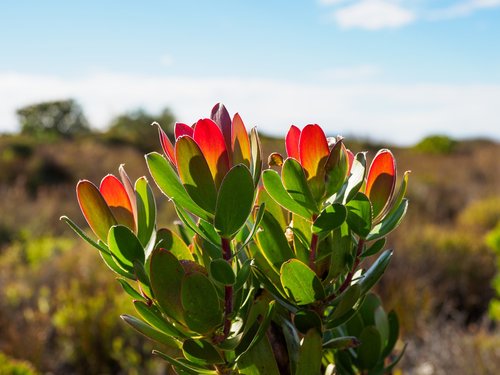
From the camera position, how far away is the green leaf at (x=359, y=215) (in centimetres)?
51

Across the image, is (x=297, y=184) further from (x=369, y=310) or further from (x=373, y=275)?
(x=369, y=310)

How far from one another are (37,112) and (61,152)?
20.7 ft

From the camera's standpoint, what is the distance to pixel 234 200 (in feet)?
1.51

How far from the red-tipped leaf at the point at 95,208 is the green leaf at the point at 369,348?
30 centimetres

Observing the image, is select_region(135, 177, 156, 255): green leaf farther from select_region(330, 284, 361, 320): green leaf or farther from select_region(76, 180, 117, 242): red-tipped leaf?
select_region(330, 284, 361, 320): green leaf

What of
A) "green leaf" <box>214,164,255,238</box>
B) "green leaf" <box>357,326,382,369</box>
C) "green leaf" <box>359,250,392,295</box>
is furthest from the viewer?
"green leaf" <box>357,326,382,369</box>

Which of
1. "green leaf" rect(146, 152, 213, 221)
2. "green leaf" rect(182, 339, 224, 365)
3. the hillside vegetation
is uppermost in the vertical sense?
"green leaf" rect(146, 152, 213, 221)

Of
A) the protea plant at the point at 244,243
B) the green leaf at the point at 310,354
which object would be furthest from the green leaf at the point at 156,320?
the green leaf at the point at 310,354

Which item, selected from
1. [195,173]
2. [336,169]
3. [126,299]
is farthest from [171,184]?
[126,299]

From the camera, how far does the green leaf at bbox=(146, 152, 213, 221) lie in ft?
1.57

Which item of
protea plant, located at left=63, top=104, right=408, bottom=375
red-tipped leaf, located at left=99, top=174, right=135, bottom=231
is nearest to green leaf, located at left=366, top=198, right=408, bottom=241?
protea plant, located at left=63, top=104, right=408, bottom=375

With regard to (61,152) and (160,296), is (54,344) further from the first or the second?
(61,152)

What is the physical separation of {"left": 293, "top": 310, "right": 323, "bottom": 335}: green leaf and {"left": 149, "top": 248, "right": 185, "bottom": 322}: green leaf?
4.4 inches

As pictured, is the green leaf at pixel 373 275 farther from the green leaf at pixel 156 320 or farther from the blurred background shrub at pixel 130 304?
the blurred background shrub at pixel 130 304
